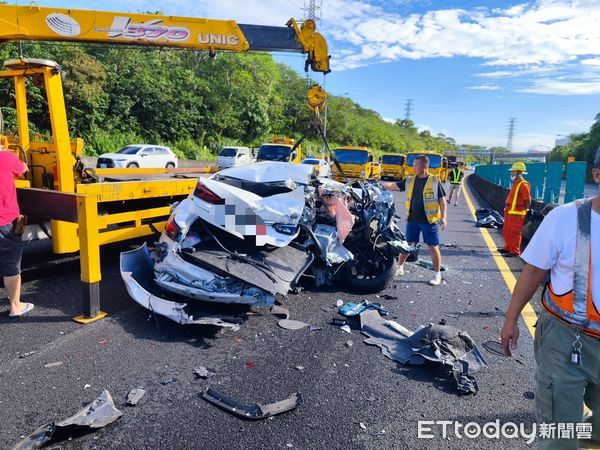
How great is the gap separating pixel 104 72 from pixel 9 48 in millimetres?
5763

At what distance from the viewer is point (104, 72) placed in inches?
1024

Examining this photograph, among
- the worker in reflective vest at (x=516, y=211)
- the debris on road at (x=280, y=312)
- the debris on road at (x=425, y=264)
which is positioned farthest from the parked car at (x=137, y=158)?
the debris on road at (x=280, y=312)

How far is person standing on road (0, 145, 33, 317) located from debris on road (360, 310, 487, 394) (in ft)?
11.5

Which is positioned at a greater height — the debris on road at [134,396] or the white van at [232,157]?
the white van at [232,157]

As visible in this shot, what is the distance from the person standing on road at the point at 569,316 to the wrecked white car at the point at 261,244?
2441 millimetres

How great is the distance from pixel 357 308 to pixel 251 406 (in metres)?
2.09

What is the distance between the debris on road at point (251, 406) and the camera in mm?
2787

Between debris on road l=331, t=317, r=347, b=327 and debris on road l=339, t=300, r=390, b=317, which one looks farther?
debris on road l=339, t=300, r=390, b=317

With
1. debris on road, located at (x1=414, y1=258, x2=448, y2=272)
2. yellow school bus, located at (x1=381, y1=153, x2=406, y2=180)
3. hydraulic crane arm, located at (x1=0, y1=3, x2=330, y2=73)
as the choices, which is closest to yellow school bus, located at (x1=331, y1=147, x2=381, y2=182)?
yellow school bus, located at (x1=381, y1=153, x2=406, y2=180)

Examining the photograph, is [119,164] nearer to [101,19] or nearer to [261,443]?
[101,19]

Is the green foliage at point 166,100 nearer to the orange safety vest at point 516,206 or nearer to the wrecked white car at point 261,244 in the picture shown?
the wrecked white car at point 261,244

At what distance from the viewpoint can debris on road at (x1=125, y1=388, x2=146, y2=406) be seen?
2895 millimetres

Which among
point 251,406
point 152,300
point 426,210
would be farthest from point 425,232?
point 251,406

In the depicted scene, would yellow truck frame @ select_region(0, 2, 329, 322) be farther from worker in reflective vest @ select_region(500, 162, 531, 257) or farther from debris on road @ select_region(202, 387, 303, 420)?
worker in reflective vest @ select_region(500, 162, 531, 257)
